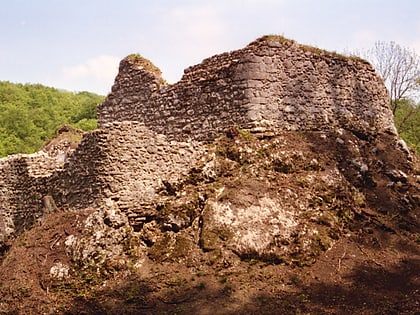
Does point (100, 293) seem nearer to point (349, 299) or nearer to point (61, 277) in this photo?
point (61, 277)

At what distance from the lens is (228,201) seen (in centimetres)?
993

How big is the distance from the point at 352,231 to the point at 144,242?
4.73 m

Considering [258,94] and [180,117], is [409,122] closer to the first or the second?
[258,94]

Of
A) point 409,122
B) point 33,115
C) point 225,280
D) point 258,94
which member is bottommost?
point 225,280

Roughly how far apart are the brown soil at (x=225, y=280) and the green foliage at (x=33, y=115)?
100 ft

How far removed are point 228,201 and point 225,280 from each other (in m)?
1.90

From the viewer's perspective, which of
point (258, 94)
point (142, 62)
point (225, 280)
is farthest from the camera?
point (142, 62)

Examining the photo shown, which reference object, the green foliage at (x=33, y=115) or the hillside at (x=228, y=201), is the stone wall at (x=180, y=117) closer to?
the hillside at (x=228, y=201)

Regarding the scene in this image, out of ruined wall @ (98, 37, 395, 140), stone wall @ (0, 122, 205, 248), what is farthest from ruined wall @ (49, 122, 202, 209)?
ruined wall @ (98, 37, 395, 140)

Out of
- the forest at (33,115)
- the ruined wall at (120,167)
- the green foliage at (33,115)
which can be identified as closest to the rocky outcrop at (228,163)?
the ruined wall at (120,167)

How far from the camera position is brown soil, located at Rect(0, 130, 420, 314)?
800cm

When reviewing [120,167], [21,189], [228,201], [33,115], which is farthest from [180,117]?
[33,115]

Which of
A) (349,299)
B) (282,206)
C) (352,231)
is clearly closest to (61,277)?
(282,206)

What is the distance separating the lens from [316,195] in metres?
10.7
